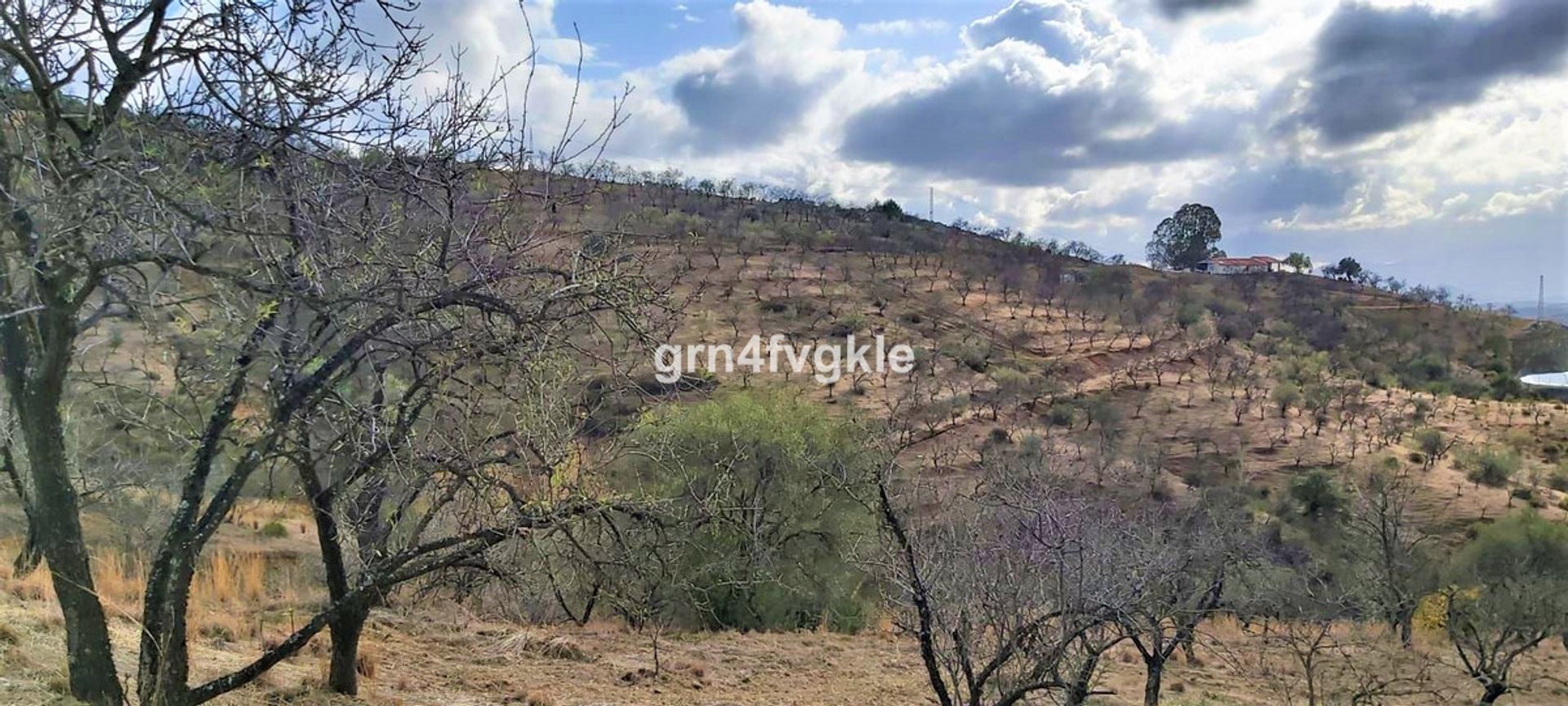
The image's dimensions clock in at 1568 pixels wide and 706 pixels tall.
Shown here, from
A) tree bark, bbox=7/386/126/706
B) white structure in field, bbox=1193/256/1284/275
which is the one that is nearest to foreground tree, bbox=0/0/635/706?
tree bark, bbox=7/386/126/706

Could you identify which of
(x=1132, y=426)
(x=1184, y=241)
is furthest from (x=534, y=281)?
(x=1184, y=241)

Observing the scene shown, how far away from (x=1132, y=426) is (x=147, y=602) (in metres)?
37.7

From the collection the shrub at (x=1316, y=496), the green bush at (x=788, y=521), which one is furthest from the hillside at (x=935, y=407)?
the green bush at (x=788, y=521)

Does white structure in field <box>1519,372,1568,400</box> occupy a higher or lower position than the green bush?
higher

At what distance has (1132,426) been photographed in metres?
37.6

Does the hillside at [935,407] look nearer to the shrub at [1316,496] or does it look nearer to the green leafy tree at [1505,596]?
the shrub at [1316,496]

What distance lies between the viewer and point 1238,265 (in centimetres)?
7862

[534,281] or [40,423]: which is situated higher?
[534,281]

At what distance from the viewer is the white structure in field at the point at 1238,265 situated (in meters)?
76.8

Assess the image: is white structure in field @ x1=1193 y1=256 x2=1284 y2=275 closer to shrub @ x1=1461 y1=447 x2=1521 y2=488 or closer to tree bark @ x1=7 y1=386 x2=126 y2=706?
shrub @ x1=1461 y1=447 x2=1521 y2=488

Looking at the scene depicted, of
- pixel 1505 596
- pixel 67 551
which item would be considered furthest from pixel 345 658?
pixel 1505 596

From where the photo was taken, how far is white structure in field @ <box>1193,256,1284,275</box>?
3024 inches

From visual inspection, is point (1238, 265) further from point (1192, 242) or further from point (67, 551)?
point (67, 551)

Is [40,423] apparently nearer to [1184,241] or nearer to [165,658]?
[165,658]
